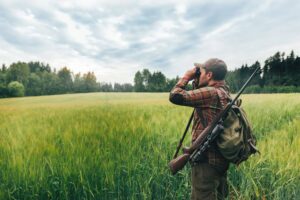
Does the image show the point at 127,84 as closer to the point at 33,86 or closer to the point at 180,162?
the point at 33,86

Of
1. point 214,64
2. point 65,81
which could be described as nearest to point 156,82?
point 65,81

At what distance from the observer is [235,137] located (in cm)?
227

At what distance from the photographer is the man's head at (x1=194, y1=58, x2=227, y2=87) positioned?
2475 mm

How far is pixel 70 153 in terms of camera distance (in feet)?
11.5

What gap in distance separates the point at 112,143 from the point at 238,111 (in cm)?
216

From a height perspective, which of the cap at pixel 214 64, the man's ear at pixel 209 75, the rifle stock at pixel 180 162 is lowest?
the rifle stock at pixel 180 162

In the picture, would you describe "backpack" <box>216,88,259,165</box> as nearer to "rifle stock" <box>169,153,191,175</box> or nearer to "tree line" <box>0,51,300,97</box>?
"rifle stock" <box>169,153,191,175</box>

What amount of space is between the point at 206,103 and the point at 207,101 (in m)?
0.02

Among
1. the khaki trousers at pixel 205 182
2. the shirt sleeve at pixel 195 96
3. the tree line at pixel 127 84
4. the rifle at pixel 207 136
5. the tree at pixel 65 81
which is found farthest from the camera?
the tree at pixel 65 81

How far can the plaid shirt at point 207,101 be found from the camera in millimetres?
2412

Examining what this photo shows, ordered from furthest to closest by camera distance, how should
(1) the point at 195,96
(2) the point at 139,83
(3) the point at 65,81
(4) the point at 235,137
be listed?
(3) the point at 65,81 < (2) the point at 139,83 < (1) the point at 195,96 < (4) the point at 235,137

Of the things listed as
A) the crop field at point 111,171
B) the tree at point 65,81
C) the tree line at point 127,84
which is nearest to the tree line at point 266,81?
the tree line at point 127,84

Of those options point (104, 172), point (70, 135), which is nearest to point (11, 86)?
point (70, 135)

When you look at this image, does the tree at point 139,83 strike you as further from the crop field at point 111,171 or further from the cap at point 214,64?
the cap at point 214,64
